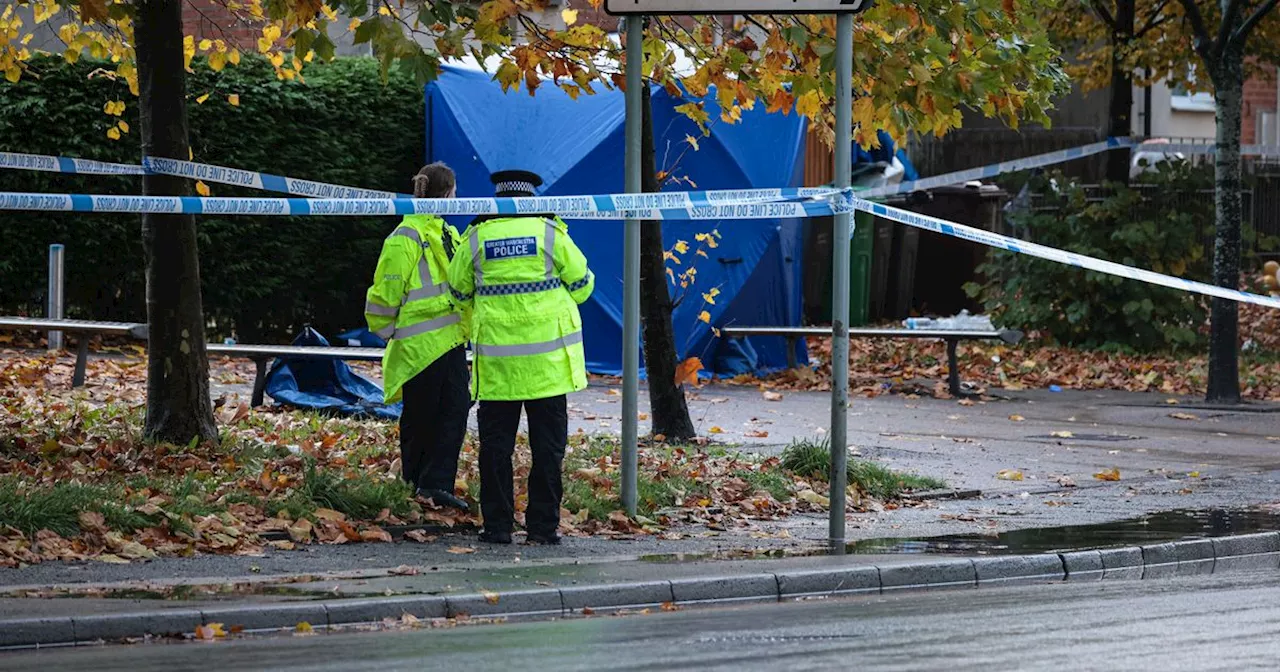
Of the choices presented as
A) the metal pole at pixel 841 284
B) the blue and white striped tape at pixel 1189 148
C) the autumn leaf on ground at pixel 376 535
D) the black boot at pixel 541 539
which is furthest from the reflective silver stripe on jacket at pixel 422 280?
the blue and white striped tape at pixel 1189 148

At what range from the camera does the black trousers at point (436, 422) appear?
399 inches

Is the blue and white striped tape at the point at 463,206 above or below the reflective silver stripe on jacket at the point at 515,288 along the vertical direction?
above

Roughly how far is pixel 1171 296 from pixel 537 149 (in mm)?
7163

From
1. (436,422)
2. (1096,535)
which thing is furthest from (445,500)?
(1096,535)

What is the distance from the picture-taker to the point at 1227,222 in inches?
683

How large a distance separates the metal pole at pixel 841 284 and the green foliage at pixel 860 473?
193cm

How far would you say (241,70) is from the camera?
65.9ft

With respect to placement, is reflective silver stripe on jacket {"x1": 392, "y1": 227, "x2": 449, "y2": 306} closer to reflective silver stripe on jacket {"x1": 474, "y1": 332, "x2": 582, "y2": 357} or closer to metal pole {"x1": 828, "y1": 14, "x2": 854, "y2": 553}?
reflective silver stripe on jacket {"x1": 474, "y1": 332, "x2": 582, "y2": 357}

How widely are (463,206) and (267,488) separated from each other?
5.88 ft

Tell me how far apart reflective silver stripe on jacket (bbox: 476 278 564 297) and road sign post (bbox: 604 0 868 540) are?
75 centimetres

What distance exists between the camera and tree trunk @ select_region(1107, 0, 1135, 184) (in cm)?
2186

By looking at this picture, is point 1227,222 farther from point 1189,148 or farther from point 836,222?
point 836,222

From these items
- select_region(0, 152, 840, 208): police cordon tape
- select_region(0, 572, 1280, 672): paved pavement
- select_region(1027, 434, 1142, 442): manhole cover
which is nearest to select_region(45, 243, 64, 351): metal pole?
select_region(0, 152, 840, 208): police cordon tape

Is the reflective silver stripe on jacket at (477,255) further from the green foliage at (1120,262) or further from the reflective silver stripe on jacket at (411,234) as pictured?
the green foliage at (1120,262)
